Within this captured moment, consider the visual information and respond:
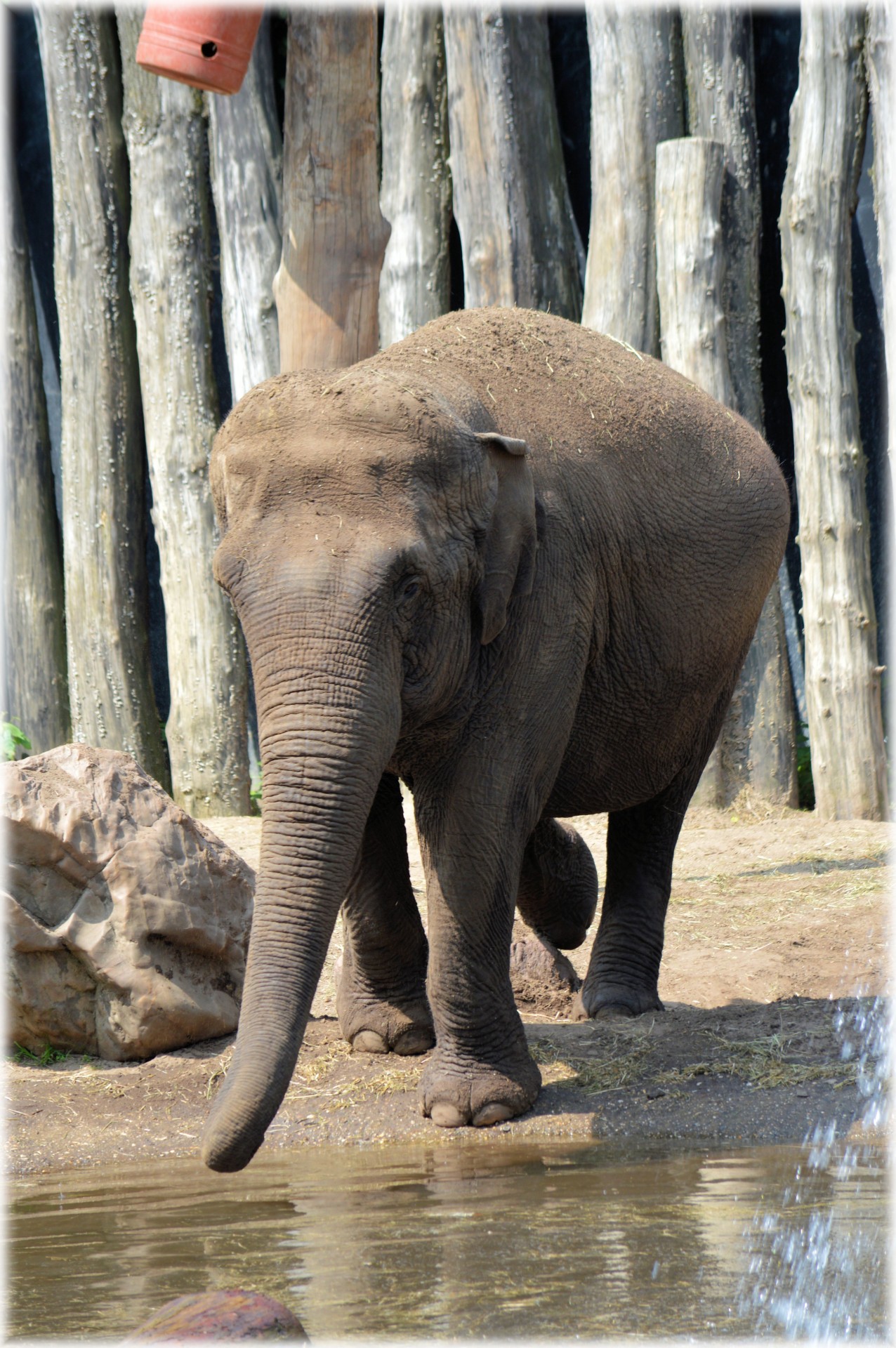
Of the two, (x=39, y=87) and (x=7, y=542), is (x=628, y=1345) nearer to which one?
(x=7, y=542)

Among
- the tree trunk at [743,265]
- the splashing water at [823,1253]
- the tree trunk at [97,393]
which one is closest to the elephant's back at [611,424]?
the splashing water at [823,1253]

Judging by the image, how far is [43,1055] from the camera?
18.6ft

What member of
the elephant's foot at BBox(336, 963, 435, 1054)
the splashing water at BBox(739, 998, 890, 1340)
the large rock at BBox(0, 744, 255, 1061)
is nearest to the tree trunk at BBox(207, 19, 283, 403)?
the large rock at BBox(0, 744, 255, 1061)

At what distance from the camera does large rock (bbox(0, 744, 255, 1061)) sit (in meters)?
5.46

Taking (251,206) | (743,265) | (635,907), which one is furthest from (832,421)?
(635,907)

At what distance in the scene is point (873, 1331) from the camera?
3195 mm

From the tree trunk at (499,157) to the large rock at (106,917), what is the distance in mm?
4881

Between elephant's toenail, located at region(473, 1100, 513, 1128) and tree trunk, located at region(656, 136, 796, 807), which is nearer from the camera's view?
elephant's toenail, located at region(473, 1100, 513, 1128)

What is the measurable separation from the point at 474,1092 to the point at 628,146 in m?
6.44

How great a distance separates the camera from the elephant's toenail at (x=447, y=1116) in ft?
16.4

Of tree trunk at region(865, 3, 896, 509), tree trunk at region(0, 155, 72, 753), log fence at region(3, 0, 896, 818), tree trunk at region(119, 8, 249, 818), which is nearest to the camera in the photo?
tree trunk at region(865, 3, 896, 509)

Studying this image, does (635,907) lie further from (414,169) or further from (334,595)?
(414,169)

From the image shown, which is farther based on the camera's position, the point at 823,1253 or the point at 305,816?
the point at 305,816

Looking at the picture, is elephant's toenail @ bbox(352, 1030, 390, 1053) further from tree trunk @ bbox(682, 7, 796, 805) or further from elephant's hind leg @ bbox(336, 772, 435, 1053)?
tree trunk @ bbox(682, 7, 796, 805)
